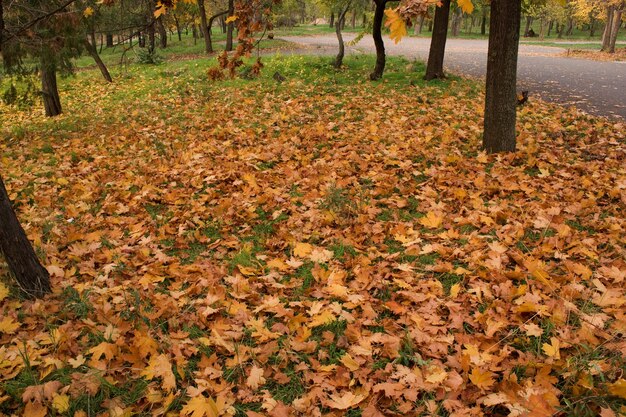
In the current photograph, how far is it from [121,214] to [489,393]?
15.7ft

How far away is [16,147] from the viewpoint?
928 cm

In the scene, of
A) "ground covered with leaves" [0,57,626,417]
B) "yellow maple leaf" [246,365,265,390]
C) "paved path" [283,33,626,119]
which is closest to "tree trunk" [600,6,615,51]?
"paved path" [283,33,626,119]

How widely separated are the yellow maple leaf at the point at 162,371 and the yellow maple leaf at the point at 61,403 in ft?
1.44

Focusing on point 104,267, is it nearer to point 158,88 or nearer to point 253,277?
point 253,277

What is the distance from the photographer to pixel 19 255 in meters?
3.49

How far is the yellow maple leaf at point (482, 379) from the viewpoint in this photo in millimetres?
2482

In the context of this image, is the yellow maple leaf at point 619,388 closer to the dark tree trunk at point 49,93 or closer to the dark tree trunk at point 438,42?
the dark tree trunk at point 438,42

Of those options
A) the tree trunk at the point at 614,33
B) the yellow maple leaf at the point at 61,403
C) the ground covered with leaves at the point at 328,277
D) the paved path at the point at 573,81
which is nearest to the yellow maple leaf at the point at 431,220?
the ground covered with leaves at the point at 328,277

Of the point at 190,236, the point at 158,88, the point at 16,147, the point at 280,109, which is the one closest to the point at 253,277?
the point at 190,236

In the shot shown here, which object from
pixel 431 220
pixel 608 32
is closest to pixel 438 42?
pixel 431 220

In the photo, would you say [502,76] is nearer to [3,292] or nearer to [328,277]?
[328,277]

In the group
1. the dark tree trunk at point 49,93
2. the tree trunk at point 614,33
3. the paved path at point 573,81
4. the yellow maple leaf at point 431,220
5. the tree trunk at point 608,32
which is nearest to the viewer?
the yellow maple leaf at point 431,220

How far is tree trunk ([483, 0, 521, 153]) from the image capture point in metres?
5.86

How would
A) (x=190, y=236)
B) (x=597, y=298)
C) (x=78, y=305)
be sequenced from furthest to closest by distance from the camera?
1. (x=190, y=236)
2. (x=78, y=305)
3. (x=597, y=298)
